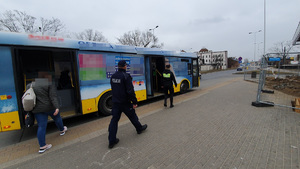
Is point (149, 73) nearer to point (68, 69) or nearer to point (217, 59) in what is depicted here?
point (68, 69)

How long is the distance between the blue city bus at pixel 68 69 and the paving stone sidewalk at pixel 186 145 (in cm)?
85

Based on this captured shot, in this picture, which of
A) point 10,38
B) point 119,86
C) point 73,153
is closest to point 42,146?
point 73,153

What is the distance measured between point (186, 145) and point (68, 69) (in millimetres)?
4861

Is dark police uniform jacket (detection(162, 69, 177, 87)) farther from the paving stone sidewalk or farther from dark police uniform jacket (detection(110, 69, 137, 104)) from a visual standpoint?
dark police uniform jacket (detection(110, 69, 137, 104))

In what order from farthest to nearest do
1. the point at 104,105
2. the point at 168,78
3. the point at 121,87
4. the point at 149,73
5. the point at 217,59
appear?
the point at 217,59 < the point at 149,73 < the point at 168,78 < the point at 104,105 < the point at 121,87

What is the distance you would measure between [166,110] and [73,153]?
11.2ft

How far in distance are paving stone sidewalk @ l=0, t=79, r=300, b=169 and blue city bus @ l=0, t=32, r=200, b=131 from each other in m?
0.85

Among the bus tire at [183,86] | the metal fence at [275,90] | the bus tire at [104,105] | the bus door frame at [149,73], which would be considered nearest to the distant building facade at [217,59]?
the metal fence at [275,90]

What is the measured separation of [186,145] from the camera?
110 inches

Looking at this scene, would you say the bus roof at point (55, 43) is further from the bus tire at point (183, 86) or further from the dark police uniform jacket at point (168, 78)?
the bus tire at point (183, 86)

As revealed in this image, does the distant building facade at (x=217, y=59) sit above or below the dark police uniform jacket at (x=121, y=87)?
above

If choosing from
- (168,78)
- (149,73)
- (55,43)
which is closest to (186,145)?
(168,78)

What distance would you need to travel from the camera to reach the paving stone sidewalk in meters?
2.33

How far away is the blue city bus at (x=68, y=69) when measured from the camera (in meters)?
3.18
